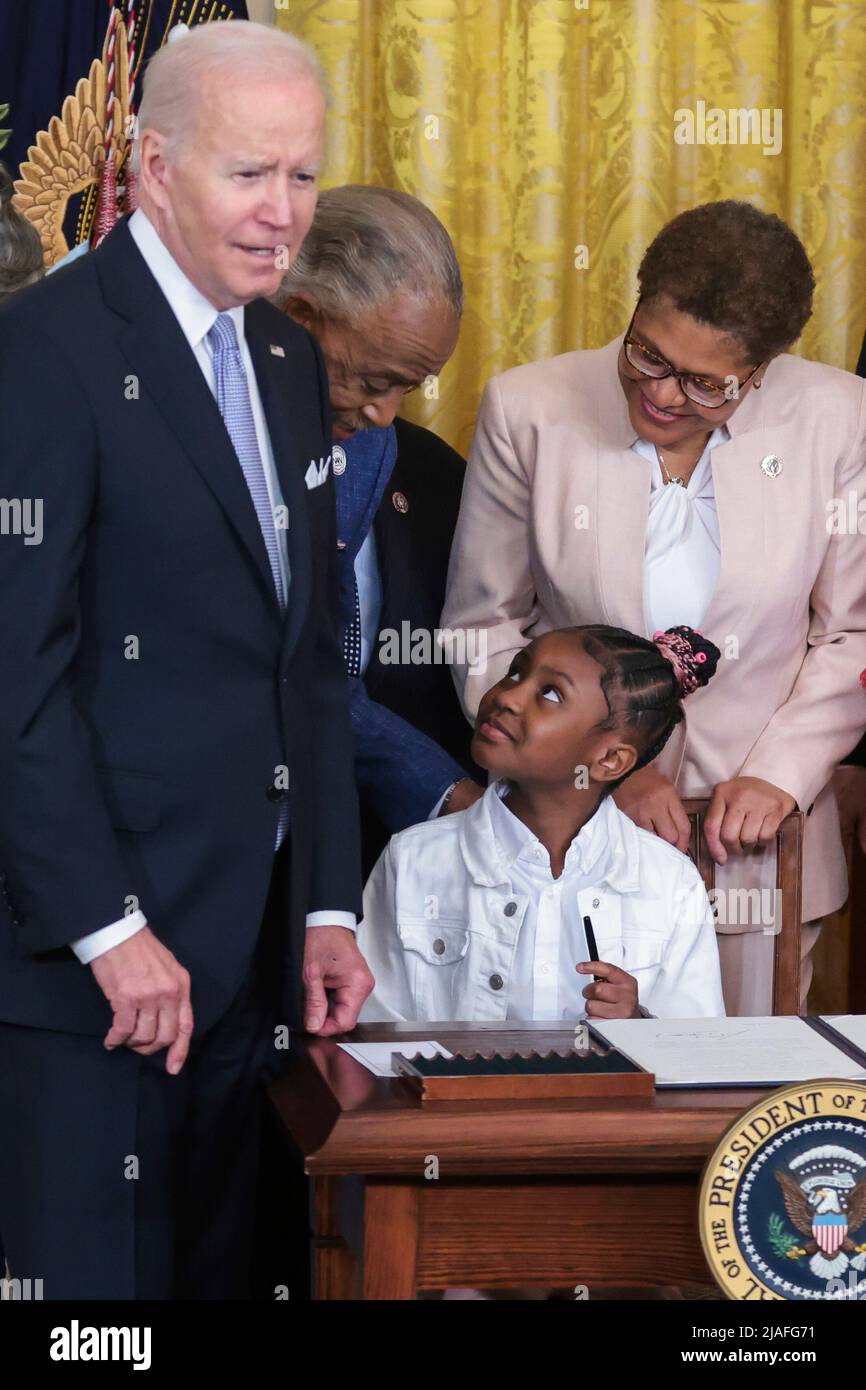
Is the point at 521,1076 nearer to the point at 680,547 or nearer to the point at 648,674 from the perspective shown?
the point at 648,674

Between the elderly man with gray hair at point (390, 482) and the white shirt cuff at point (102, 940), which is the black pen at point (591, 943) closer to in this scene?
the elderly man with gray hair at point (390, 482)

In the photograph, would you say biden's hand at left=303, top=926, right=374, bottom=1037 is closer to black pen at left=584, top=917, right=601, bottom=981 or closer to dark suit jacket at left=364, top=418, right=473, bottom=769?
black pen at left=584, top=917, right=601, bottom=981

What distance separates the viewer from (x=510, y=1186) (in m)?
1.72

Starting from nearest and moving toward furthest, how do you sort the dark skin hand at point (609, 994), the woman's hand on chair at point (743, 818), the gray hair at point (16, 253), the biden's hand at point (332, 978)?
the biden's hand at point (332, 978) → the dark skin hand at point (609, 994) → the gray hair at point (16, 253) → the woman's hand on chair at point (743, 818)

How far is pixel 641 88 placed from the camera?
349cm

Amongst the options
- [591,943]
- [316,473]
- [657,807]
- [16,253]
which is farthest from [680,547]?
[16,253]

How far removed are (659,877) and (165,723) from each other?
967mm

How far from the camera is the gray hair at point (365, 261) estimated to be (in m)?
2.39

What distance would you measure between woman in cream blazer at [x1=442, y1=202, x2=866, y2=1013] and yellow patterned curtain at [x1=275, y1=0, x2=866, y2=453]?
770 millimetres

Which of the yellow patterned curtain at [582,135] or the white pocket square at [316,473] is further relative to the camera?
the yellow patterned curtain at [582,135]

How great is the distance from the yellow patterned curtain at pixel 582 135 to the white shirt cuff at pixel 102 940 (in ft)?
6.71

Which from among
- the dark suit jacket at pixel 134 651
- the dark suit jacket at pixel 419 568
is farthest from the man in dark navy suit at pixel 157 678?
the dark suit jacket at pixel 419 568

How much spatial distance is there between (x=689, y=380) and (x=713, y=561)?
0.32m
